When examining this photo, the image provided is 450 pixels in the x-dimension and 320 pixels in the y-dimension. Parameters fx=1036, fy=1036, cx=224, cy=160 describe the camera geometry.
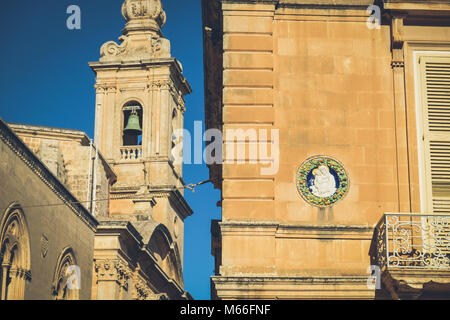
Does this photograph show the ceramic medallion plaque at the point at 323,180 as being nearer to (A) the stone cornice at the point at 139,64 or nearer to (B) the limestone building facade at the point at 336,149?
(B) the limestone building facade at the point at 336,149

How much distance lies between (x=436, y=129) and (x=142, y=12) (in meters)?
45.9

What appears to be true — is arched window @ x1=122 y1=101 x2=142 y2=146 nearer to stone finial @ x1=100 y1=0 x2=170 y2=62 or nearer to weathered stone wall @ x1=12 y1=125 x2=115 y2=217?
stone finial @ x1=100 y1=0 x2=170 y2=62

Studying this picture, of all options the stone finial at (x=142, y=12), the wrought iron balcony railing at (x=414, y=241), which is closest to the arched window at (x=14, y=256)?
the wrought iron balcony railing at (x=414, y=241)

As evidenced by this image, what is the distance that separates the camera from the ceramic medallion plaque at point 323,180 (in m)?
17.2

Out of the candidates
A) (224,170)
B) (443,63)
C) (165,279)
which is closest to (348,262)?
(224,170)

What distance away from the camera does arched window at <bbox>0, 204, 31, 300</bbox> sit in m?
24.5

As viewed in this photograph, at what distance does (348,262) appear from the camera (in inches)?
666

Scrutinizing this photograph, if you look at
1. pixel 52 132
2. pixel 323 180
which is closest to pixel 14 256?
pixel 323 180

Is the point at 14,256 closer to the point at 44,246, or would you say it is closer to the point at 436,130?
the point at 44,246

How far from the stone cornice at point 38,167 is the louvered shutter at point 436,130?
9349 millimetres

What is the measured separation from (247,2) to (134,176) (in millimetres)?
39955

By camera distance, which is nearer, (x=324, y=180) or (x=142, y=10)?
(x=324, y=180)

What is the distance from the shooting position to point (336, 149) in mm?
17469
